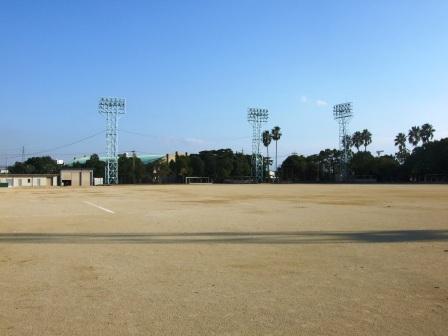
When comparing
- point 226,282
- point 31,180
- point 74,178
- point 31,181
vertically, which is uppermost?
point 74,178

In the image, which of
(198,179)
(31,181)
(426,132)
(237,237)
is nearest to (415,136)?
(426,132)

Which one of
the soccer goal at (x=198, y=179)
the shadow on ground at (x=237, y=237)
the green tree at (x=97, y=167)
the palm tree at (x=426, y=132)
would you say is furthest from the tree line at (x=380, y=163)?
the shadow on ground at (x=237, y=237)

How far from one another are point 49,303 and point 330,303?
3843 millimetres

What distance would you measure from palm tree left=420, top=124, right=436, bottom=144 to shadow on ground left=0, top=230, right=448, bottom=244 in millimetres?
151728

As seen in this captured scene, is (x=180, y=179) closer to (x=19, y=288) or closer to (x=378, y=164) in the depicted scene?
(x=378, y=164)

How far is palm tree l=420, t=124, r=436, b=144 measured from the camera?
15625cm

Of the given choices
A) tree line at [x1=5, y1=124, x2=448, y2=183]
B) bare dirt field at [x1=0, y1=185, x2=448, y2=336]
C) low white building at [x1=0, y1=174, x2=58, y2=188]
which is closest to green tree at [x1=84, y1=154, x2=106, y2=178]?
tree line at [x1=5, y1=124, x2=448, y2=183]

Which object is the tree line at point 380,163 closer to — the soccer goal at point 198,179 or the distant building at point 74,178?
the soccer goal at point 198,179

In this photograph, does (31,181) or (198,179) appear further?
(198,179)

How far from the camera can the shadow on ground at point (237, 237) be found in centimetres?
1388

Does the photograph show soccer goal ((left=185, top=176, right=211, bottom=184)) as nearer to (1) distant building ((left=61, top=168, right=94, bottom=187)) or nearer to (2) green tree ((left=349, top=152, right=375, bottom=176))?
(1) distant building ((left=61, top=168, right=94, bottom=187))

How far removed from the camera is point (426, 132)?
157m

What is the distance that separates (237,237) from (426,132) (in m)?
156

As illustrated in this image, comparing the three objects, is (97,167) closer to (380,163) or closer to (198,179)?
(198,179)
